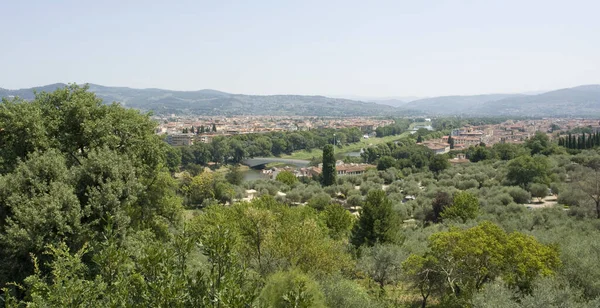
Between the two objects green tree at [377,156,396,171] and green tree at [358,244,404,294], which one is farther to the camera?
green tree at [377,156,396,171]

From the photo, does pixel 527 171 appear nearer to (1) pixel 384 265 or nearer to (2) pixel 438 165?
(2) pixel 438 165

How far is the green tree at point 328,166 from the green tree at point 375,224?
1003 inches

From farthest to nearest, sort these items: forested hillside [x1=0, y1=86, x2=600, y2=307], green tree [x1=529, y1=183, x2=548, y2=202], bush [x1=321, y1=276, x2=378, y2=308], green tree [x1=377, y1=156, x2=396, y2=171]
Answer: green tree [x1=377, y1=156, x2=396, y2=171], green tree [x1=529, y1=183, x2=548, y2=202], bush [x1=321, y1=276, x2=378, y2=308], forested hillside [x1=0, y1=86, x2=600, y2=307]

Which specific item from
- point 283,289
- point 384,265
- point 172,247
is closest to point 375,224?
point 384,265

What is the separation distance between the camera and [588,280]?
1086 centimetres

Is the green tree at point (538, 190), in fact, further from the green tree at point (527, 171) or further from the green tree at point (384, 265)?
the green tree at point (384, 265)

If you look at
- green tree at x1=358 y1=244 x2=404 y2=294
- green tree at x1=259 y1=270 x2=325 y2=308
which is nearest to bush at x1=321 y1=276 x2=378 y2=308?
green tree at x1=259 y1=270 x2=325 y2=308

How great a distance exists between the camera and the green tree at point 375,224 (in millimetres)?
17734

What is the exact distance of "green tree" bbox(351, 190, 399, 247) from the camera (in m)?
17.7

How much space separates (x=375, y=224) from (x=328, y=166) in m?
26.7

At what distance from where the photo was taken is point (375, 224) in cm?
1773

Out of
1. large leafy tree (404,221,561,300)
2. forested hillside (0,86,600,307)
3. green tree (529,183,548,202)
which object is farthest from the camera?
green tree (529,183,548,202)

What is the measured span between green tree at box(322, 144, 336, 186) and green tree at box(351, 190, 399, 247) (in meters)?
25.5

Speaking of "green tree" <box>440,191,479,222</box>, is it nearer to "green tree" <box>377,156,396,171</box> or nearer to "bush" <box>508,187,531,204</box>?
"bush" <box>508,187,531,204</box>
